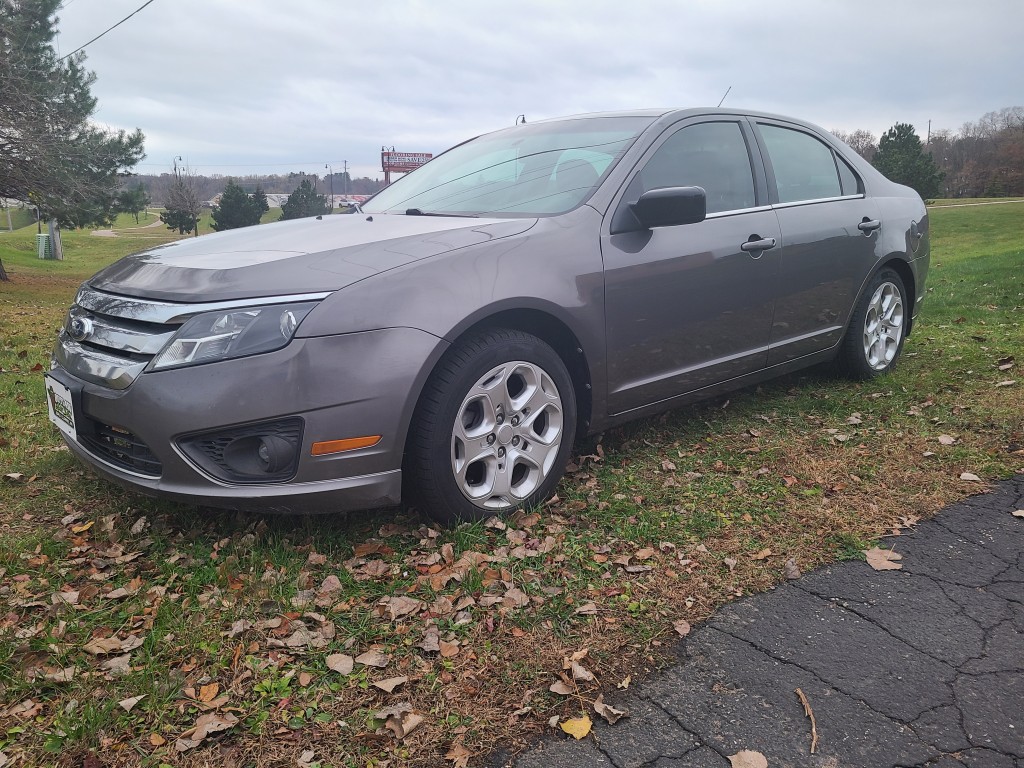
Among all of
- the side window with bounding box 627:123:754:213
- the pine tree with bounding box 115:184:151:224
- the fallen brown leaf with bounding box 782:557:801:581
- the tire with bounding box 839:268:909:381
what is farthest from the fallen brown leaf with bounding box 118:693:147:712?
the pine tree with bounding box 115:184:151:224

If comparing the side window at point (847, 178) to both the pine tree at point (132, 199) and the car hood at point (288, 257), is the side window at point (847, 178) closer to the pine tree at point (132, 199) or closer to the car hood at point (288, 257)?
the car hood at point (288, 257)

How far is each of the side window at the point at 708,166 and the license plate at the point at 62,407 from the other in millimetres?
2512

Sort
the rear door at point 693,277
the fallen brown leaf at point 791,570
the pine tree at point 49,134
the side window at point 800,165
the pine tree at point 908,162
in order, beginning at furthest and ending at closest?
the pine tree at point 908,162 → the pine tree at point 49,134 → the side window at point 800,165 → the rear door at point 693,277 → the fallen brown leaf at point 791,570

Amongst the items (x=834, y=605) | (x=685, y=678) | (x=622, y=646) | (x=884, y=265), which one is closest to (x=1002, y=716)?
(x=834, y=605)

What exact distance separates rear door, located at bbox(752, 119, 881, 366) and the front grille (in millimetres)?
3123

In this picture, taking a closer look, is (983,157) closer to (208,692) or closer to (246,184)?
(246,184)

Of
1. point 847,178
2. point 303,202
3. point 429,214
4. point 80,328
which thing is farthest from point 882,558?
point 303,202

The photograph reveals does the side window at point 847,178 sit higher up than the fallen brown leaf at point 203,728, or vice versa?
the side window at point 847,178

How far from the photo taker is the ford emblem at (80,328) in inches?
116

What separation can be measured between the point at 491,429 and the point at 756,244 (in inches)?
74.2

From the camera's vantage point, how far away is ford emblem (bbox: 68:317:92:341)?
9.63ft

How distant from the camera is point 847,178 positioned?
489 cm

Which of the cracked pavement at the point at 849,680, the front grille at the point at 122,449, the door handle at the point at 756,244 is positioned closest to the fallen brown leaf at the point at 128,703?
the front grille at the point at 122,449

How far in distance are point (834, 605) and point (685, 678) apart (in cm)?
71
